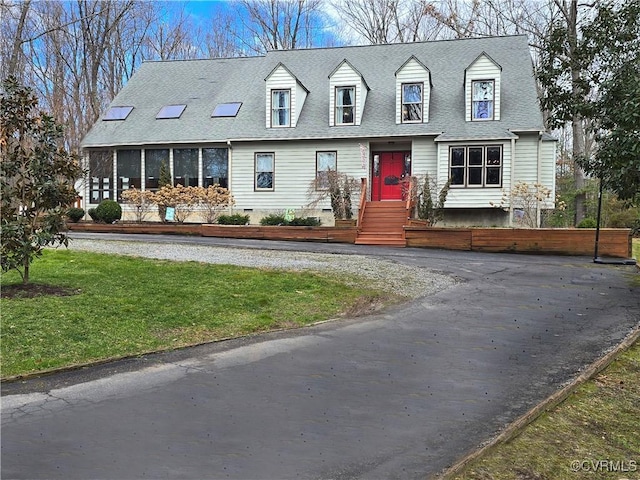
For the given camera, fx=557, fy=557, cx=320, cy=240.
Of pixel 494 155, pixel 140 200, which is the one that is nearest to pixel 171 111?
pixel 140 200

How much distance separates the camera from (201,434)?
3.92 m

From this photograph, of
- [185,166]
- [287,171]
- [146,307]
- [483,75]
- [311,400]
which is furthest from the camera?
[185,166]

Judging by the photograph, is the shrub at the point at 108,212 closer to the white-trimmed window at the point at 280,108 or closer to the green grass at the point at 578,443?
the white-trimmed window at the point at 280,108

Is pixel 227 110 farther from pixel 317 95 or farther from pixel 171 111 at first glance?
pixel 317 95

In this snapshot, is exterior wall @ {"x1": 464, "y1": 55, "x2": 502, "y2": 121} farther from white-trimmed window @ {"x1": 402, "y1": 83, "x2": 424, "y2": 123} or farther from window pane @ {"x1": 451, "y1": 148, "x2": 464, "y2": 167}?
white-trimmed window @ {"x1": 402, "y1": 83, "x2": 424, "y2": 123}

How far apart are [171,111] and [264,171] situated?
6.20 meters

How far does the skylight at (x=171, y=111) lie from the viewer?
87.8 ft

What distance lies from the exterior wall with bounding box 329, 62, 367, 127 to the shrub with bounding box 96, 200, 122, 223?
9.75m

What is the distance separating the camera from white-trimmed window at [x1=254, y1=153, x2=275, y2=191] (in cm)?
2455

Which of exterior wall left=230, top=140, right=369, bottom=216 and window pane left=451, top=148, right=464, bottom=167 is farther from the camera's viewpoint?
exterior wall left=230, top=140, right=369, bottom=216

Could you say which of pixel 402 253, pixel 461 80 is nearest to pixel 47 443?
pixel 402 253

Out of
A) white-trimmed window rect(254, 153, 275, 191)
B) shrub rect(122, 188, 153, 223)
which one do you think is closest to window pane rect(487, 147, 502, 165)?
white-trimmed window rect(254, 153, 275, 191)

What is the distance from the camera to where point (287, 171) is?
2423 centimetres

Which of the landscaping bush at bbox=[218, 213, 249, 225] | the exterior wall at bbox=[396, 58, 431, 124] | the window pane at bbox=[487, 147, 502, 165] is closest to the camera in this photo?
the landscaping bush at bbox=[218, 213, 249, 225]
